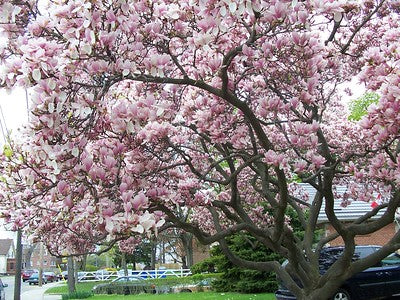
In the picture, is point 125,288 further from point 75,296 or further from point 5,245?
point 5,245

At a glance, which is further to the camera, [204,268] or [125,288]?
[204,268]

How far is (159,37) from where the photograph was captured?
15.2 feet

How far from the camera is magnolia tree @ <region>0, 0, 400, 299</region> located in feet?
12.8

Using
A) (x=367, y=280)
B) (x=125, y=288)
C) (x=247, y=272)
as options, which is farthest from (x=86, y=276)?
(x=367, y=280)

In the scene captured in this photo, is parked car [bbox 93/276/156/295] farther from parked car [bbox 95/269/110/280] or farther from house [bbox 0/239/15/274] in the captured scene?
house [bbox 0/239/15/274]

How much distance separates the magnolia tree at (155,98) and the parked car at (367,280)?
4184 mm

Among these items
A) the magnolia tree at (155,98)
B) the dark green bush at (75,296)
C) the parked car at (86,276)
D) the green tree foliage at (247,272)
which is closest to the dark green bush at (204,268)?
the green tree foliage at (247,272)

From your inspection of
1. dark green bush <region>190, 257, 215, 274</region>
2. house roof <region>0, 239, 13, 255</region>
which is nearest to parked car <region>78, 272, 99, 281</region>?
dark green bush <region>190, 257, 215, 274</region>

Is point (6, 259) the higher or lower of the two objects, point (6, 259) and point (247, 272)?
the higher

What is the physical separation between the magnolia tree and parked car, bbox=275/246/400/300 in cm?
418

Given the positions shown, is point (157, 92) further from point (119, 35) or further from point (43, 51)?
point (43, 51)

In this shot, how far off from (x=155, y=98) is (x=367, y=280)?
800 centimetres

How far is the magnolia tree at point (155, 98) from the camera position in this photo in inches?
153

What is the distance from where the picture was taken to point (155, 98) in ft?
18.1
